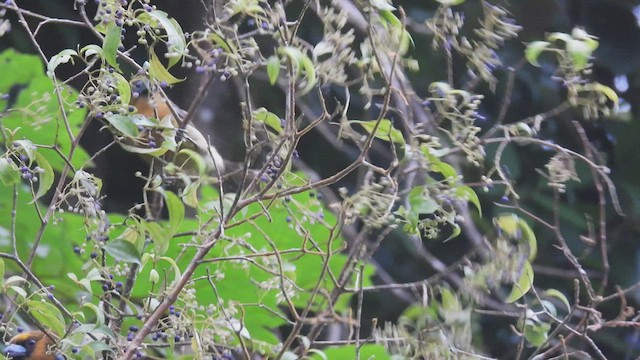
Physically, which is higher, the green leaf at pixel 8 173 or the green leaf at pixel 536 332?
the green leaf at pixel 8 173

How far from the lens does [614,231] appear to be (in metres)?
2.37

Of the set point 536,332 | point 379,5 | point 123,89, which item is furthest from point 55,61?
point 536,332

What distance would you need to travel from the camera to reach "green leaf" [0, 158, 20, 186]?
90 centimetres

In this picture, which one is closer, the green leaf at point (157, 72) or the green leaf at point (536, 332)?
the green leaf at point (157, 72)

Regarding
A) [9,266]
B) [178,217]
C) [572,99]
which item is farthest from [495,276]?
[9,266]

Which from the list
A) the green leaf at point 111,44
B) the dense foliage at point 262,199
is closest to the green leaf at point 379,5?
the dense foliage at point 262,199

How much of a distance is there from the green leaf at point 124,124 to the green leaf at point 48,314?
0.20 meters

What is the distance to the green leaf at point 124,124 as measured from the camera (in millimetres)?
913

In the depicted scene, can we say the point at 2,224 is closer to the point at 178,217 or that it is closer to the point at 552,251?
the point at 178,217

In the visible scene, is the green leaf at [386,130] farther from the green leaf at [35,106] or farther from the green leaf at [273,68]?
the green leaf at [35,106]

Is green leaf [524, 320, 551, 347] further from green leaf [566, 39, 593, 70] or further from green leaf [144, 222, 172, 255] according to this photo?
green leaf [144, 222, 172, 255]

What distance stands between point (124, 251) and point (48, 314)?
0.11 meters

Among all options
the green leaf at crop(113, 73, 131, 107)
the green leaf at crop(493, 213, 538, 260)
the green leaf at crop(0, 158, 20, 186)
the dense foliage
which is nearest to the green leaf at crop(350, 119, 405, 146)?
the dense foliage

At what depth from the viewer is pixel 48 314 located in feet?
3.20
